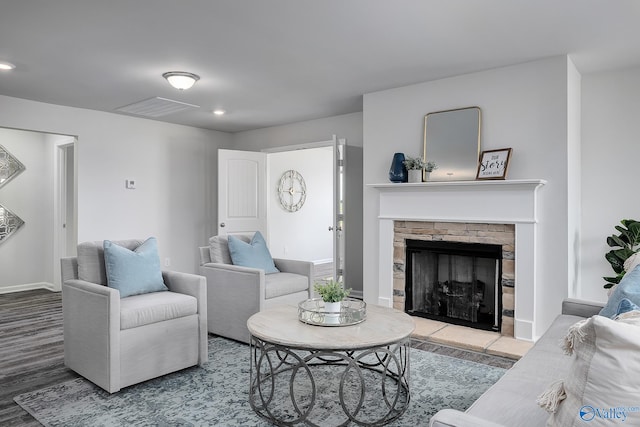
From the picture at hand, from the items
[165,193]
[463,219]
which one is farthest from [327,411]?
[165,193]

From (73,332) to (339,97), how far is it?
3341mm

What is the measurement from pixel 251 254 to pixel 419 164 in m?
1.77

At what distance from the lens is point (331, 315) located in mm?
2510

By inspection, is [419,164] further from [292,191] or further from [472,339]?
[292,191]

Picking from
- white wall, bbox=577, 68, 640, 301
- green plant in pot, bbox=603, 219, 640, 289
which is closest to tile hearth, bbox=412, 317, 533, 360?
green plant in pot, bbox=603, 219, 640, 289

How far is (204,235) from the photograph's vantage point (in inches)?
261

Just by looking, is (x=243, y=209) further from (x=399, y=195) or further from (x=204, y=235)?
(x=399, y=195)

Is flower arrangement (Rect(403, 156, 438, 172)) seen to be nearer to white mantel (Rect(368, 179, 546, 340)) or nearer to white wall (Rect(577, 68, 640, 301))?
white mantel (Rect(368, 179, 546, 340))

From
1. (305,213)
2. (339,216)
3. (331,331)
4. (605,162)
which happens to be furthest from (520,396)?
(305,213)

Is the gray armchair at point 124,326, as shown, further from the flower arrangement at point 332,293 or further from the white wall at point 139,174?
the white wall at point 139,174

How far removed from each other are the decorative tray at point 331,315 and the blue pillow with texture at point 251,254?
125 centimetres

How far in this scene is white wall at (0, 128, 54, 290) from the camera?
233 inches

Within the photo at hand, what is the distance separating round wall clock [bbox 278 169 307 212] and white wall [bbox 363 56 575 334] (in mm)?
3890

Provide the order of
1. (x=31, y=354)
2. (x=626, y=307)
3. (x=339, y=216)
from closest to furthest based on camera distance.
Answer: (x=626, y=307)
(x=31, y=354)
(x=339, y=216)
